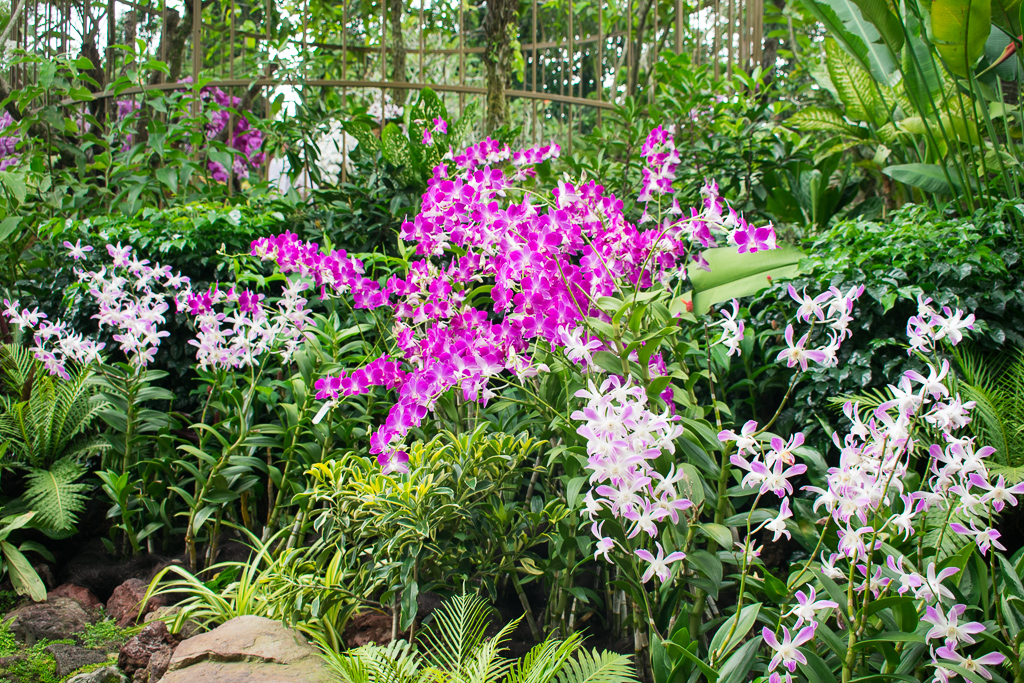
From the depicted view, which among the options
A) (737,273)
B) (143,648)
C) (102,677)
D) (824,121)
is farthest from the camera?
(824,121)

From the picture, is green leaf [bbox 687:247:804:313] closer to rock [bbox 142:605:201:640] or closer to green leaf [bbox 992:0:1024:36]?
green leaf [bbox 992:0:1024:36]

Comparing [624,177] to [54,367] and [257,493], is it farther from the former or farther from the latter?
[54,367]

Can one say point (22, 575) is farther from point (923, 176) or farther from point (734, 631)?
point (923, 176)

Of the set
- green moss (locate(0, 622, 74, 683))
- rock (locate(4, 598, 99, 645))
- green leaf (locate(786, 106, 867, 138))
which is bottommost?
rock (locate(4, 598, 99, 645))

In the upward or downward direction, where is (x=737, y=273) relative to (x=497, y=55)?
downward

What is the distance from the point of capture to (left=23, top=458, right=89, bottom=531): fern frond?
97.2 inches

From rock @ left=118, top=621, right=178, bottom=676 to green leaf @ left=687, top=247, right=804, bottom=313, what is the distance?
A: 2.18m

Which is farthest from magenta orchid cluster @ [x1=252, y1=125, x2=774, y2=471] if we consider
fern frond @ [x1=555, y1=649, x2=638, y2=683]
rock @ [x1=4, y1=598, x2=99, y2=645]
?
rock @ [x1=4, y1=598, x2=99, y2=645]

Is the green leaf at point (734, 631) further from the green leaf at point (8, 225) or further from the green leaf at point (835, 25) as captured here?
the green leaf at point (8, 225)

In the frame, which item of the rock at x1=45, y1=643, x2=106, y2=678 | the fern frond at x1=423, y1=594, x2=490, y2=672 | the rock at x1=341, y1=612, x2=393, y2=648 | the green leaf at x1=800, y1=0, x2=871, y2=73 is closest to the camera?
the fern frond at x1=423, y1=594, x2=490, y2=672

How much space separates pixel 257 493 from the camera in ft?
8.84

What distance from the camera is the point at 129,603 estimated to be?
7.87 feet

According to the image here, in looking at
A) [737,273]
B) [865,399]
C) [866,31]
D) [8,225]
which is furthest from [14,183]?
[866,31]

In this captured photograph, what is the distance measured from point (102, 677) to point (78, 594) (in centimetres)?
79
